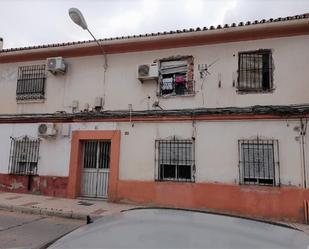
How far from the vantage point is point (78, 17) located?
35.0ft

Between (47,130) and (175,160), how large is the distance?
Answer: 5.01 m

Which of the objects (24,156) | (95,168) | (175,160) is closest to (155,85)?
(175,160)

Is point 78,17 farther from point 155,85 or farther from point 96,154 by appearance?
point 96,154

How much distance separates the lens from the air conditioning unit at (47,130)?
12.2m

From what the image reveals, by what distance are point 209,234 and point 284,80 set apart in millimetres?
9233

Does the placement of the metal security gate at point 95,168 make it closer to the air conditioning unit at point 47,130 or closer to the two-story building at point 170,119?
the two-story building at point 170,119

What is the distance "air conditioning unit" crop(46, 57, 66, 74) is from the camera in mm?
12407

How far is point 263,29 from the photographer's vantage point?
10211mm

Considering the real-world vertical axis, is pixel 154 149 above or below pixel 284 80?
below

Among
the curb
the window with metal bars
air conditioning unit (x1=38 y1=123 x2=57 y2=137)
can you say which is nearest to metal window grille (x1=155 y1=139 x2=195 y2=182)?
the curb

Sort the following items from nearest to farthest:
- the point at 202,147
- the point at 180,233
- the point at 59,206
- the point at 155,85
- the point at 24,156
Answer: the point at 180,233 < the point at 59,206 < the point at 202,147 < the point at 155,85 < the point at 24,156

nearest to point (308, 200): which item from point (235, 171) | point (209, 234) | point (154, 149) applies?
point (235, 171)

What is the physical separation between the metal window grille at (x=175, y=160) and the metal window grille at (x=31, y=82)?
17.8ft

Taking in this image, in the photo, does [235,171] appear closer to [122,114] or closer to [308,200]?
[308,200]
